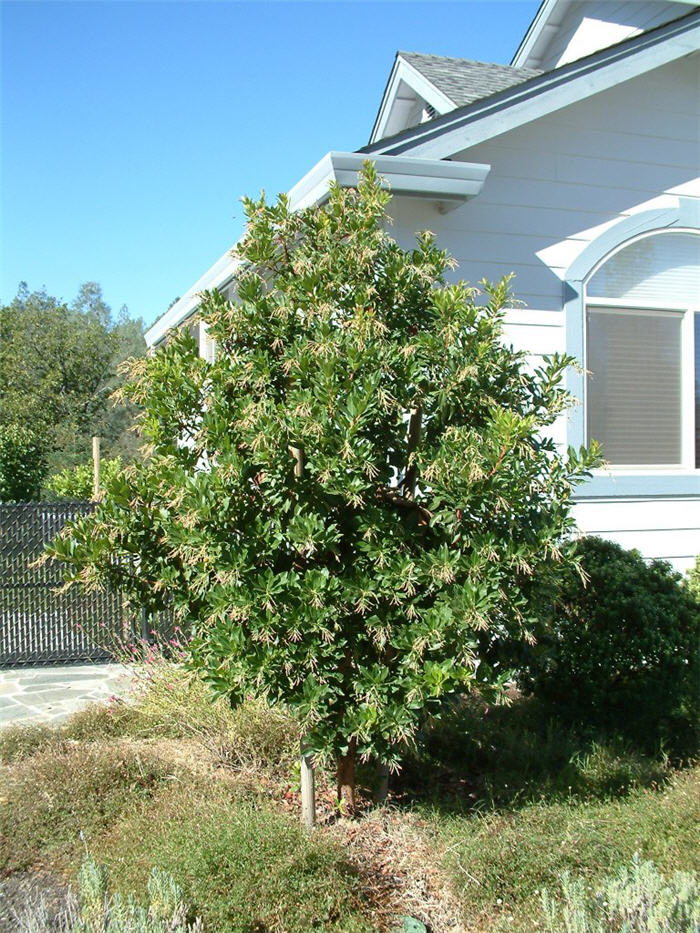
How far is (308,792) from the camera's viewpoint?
12.8 feet

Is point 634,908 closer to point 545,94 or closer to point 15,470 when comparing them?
point 545,94

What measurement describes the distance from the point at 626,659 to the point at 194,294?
334cm

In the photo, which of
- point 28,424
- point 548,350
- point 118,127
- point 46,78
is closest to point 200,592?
point 548,350

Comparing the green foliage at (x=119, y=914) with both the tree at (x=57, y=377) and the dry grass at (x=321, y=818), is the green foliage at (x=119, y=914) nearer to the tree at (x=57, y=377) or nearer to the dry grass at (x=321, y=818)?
the dry grass at (x=321, y=818)

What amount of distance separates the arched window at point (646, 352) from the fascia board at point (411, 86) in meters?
2.36

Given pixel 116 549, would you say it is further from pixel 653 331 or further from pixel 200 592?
pixel 653 331

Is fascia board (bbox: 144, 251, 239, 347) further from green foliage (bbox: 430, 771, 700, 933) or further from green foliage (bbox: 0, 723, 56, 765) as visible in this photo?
green foliage (bbox: 430, 771, 700, 933)

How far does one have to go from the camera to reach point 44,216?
17.5m

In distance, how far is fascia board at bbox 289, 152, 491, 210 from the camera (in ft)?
17.1

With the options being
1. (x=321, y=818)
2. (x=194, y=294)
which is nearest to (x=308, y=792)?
(x=321, y=818)

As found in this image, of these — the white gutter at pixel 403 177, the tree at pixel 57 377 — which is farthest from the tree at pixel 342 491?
the tree at pixel 57 377

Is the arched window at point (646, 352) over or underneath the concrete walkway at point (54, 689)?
over

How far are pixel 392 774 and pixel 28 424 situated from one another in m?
29.1

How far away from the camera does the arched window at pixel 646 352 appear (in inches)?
266
